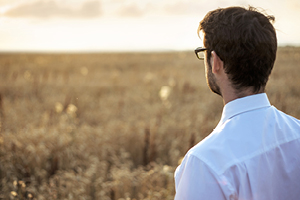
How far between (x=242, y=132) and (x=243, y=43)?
1.22 ft

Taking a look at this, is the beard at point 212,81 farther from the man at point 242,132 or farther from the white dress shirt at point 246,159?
the white dress shirt at point 246,159

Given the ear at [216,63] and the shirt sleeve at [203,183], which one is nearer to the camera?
the shirt sleeve at [203,183]

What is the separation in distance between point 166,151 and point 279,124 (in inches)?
146

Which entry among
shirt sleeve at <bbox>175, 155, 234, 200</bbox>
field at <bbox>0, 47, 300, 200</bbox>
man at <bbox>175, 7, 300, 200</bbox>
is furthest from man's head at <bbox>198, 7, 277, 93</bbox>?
field at <bbox>0, 47, 300, 200</bbox>

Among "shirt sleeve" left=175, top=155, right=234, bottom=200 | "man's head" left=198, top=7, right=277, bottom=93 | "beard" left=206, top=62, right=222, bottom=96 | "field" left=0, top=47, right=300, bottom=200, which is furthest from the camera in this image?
"field" left=0, top=47, right=300, bottom=200

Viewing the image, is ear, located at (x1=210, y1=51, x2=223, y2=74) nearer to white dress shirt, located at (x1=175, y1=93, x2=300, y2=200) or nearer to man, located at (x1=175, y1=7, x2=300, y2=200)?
man, located at (x1=175, y1=7, x2=300, y2=200)

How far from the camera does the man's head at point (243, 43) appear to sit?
3.84ft

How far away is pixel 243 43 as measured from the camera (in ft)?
3.84

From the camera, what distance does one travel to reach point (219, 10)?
4.16 feet

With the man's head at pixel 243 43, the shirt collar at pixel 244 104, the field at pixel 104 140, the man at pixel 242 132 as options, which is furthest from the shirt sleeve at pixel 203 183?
the field at pixel 104 140

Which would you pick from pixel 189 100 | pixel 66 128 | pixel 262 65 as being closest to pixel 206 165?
pixel 262 65

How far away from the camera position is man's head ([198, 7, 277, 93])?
1170 millimetres

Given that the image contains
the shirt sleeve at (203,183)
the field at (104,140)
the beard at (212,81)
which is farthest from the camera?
the field at (104,140)

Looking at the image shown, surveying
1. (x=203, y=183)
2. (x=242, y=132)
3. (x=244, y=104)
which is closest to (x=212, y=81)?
(x=244, y=104)
